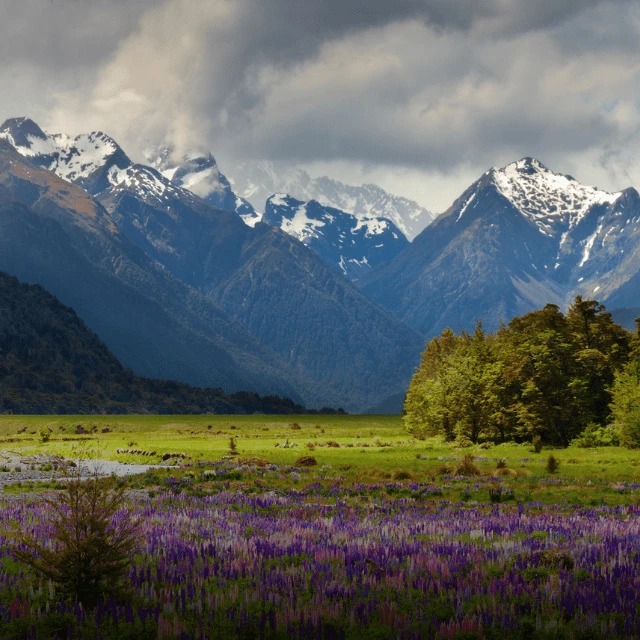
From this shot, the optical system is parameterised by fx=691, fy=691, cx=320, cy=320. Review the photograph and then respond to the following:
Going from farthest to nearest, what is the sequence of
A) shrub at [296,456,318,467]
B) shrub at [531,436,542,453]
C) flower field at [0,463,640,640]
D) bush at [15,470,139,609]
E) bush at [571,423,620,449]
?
bush at [571,423,620,449]
shrub at [531,436,542,453]
shrub at [296,456,318,467]
bush at [15,470,139,609]
flower field at [0,463,640,640]

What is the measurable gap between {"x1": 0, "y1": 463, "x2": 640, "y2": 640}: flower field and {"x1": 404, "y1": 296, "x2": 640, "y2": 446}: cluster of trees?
48.9 meters

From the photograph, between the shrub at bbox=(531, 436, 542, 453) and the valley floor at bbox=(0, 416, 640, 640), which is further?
the shrub at bbox=(531, 436, 542, 453)

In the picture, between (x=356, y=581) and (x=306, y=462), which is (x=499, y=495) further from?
(x=306, y=462)

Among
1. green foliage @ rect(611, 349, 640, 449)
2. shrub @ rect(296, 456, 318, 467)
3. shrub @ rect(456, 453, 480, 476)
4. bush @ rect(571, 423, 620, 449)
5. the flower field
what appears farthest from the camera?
bush @ rect(571, 423, 620, 449)

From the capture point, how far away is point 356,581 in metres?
10.7

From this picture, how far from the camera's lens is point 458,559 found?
40.3ft

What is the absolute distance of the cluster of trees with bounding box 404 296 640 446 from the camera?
67500 millimetres

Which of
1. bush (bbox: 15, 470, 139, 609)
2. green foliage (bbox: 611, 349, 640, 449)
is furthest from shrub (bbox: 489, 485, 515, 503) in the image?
green foliage (bbox: 611, 349, 640, 449)

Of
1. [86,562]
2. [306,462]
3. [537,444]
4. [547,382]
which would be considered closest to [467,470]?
[306,462]

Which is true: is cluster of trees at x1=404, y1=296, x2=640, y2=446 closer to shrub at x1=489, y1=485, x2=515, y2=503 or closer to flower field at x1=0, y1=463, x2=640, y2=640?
shrub at x1=489, y1=485, x2=515, y2=503

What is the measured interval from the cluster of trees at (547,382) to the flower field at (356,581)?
160ft

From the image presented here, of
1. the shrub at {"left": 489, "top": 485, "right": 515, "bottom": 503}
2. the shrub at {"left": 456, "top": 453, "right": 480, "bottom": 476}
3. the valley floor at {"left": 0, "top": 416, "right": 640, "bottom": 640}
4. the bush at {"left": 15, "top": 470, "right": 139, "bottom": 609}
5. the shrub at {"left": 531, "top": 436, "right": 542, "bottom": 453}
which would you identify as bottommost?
the shrub at {"left": 531, "top": 436, "right": 542, "bottom": 453}

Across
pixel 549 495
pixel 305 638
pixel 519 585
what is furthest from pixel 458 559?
pixel 549 495

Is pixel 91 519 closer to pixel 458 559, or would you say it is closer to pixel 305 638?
pixel 305 638
